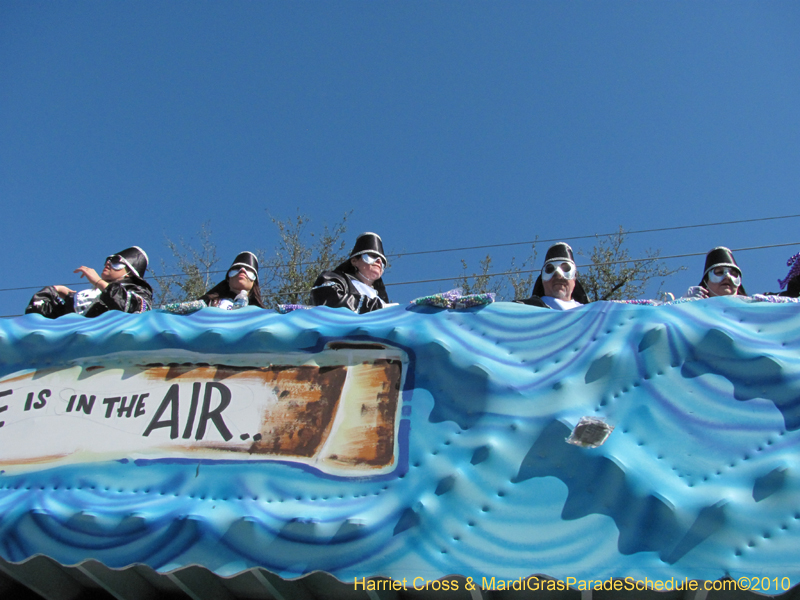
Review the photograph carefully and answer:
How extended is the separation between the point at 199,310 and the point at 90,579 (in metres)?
1.40

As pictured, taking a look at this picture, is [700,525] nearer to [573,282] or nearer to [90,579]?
[573,282]

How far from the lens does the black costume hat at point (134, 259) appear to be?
4469mm

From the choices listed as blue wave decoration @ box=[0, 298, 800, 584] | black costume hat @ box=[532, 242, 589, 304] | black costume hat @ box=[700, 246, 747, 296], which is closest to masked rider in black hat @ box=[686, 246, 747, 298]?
black costume hat @ box=[700, 246, 747, 296]

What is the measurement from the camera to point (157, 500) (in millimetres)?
2832

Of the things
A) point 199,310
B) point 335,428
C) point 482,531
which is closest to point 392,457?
point 335,428

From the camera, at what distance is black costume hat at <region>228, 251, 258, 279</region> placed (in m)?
4.39

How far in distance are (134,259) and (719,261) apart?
393cm

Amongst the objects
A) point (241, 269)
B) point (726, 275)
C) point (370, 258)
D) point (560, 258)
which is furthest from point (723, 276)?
point (241, 269)

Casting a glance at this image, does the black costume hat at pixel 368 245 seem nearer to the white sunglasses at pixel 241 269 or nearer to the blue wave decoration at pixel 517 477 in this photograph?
the white sunglasses at pixel 241 269

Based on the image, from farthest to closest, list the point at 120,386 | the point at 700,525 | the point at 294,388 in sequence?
the point at 120,386
the point at 294,388
the point at 700,525

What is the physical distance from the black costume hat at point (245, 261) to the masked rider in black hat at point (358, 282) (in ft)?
2.05

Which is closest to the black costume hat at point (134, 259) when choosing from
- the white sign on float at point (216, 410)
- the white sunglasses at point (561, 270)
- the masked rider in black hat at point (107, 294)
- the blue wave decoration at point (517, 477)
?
the masked rider in black hat at point (107, 294)

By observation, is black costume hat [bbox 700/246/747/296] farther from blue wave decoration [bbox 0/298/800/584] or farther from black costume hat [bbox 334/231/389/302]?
black costume hat [bbox 334/231/389/302]

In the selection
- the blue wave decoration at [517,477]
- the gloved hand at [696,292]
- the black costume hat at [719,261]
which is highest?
the black costume hat at [719,261]
